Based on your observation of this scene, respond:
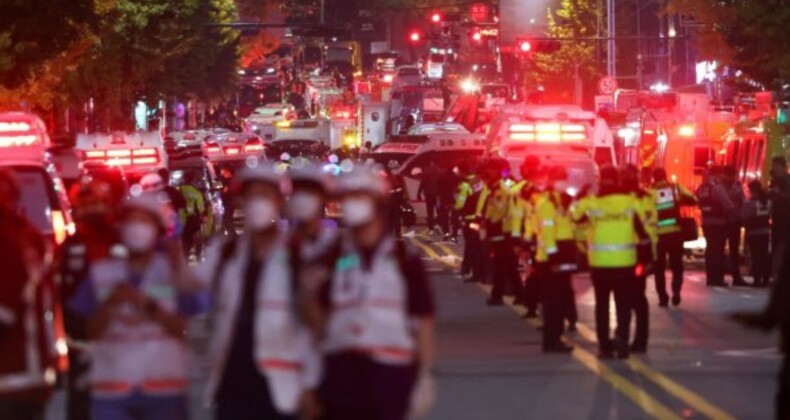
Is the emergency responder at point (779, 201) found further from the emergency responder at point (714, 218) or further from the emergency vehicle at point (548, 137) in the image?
the emergency vehicle at point (548, 137)

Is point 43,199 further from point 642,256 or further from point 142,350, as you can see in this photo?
point 142,350

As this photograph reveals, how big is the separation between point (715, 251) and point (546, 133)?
6005 millimetres

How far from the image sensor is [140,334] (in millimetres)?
9539

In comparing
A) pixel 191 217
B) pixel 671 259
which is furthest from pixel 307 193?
pixel 191 217

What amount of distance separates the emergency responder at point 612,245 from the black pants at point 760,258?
10358mm

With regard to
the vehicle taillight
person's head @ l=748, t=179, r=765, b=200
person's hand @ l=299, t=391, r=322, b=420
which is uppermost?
person's hand @ l=299, t=391, r=322, b=420

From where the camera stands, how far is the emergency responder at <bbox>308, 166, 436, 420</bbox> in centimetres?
898

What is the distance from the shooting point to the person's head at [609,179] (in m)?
18.8

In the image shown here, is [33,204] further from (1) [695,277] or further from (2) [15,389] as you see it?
(1) [695,277]

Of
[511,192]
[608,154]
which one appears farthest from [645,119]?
[511,192]

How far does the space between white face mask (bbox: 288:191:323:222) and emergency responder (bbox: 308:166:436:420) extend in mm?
519

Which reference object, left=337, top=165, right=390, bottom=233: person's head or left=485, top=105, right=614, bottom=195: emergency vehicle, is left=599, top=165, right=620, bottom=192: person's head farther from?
left=485, top=105, right=614, bottom=195: emergency vehicle

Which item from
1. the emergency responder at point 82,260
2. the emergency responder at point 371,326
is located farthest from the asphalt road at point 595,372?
the emergency responder at point 371,326

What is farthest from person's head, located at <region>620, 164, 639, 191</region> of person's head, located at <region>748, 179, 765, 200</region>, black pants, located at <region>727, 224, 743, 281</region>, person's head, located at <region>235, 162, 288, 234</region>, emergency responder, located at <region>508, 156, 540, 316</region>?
person's head, located at <region>235, 162, 288, 234</region>
